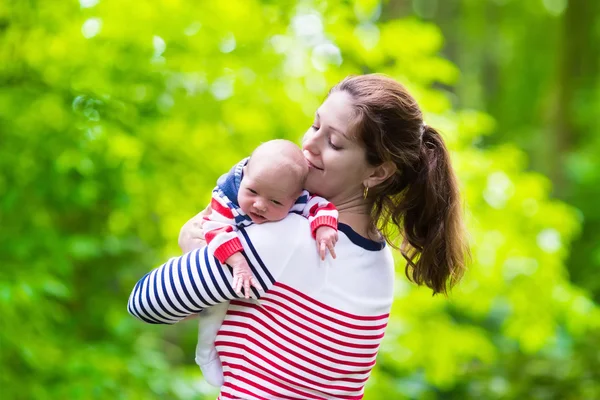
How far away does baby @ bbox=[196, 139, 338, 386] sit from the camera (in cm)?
144

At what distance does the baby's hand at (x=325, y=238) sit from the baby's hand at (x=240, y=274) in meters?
0.14

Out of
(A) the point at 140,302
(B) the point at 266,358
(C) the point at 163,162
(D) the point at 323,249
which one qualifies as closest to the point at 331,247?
(D) the point at 323,249

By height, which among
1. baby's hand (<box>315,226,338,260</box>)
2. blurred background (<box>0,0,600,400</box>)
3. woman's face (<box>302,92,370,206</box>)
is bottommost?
blurred background (<box>0,0,600,400</box>)

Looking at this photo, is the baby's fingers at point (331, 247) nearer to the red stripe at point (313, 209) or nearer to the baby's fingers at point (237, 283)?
the red stripe at point (313, 209)

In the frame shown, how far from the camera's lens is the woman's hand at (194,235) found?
1.60 meters

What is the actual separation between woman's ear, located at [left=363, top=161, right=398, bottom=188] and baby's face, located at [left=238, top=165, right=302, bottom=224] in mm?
181

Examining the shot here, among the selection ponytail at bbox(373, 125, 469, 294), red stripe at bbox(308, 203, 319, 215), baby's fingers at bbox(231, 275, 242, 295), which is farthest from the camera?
ponytail at bbox(373, 125, 469, 294)

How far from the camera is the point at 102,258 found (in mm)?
4859

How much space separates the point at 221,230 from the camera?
146cm

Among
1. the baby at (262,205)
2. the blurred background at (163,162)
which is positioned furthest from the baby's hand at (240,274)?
the blurred background at (163,162)

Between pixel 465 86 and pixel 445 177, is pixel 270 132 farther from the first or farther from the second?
pixel 465 86

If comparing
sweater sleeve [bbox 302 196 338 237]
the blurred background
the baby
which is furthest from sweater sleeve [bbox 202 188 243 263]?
the blurred background

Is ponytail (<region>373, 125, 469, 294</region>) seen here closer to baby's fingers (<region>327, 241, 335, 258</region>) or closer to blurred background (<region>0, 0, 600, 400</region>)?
baby's fingers (<region>327, 241, 335, 258</region>)

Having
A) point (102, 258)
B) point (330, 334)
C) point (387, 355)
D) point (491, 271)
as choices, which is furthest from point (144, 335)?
point (330, 334)
